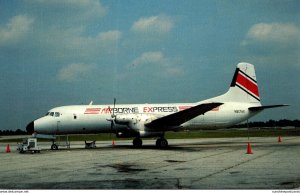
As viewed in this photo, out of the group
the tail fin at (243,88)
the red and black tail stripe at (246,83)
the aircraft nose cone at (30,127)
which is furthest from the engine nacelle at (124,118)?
the red and black tail stripe at (246,83)

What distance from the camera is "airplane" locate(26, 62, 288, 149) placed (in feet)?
78.0

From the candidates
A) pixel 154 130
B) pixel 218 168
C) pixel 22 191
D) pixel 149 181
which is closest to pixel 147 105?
pixel 154 130

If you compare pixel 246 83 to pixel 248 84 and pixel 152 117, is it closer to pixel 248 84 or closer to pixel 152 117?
pixel 248 84

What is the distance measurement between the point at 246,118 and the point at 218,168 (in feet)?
53.6

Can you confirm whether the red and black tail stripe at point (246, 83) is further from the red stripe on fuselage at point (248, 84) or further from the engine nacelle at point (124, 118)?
the engine nacelle at point (124, 118)

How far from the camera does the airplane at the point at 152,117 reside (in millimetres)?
23781

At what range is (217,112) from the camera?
26.9 m

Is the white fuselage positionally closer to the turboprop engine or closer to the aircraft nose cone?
the aircraft nose cone

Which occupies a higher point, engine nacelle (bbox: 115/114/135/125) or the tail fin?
the tail fin

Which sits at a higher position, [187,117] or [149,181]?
[187,117]

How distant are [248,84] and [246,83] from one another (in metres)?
0.20

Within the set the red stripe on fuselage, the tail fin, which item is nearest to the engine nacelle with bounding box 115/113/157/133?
the tail fin

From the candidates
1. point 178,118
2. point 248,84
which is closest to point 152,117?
point 178,118

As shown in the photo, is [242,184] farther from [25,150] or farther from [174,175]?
[25,150]
